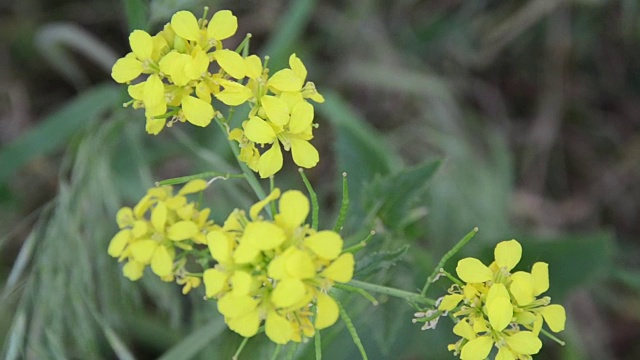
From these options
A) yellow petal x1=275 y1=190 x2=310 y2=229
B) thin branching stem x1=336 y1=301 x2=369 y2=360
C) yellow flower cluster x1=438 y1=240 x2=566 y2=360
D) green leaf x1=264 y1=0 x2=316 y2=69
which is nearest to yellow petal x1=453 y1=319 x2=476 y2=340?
yellow flower cluster x1=438 y1=240 x2=566 y2=360

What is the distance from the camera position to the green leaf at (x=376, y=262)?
0.97 m

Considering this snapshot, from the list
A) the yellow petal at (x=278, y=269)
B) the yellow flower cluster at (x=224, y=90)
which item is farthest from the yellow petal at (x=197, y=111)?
the yellow petal at (x=278, y=269)

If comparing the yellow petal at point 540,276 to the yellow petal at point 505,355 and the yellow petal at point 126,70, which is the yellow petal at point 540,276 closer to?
the yellow petal at point 505,355

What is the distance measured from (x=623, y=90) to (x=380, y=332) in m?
1.18

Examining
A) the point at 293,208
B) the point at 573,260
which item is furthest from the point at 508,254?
the point at 573,260

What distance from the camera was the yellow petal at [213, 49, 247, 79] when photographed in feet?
3.01

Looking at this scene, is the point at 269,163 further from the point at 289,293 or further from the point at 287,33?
the point at 287,33

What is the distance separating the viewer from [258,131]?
2.97ft

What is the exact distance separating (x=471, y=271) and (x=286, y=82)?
31cm

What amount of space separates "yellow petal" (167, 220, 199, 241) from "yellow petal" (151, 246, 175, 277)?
0.02m

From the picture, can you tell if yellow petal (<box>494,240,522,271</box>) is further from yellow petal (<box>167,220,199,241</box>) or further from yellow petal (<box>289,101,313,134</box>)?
yellow petal (<box>167,220,199,241</box>)

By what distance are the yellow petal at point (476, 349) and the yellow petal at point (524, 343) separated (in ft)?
0.10

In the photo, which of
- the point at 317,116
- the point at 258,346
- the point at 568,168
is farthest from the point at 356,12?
the point at 258,346

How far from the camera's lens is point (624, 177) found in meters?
2.05
